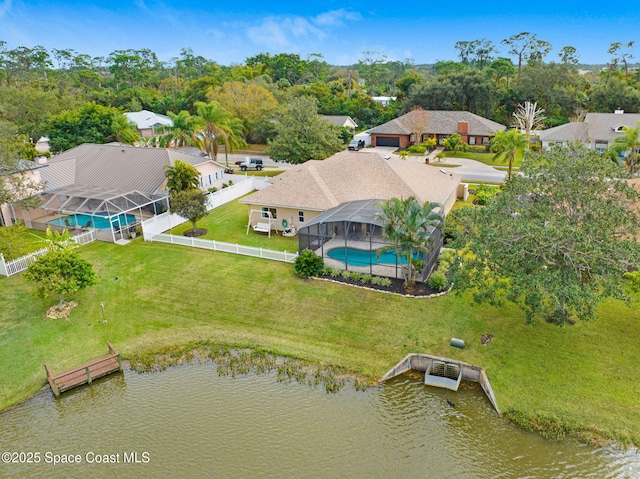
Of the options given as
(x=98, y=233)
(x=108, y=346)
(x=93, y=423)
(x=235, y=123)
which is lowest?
(x=93, y=423)

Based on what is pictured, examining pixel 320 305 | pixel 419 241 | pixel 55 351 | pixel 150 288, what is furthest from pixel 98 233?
pixel 419 241

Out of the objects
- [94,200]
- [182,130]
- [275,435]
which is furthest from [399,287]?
[182,130]

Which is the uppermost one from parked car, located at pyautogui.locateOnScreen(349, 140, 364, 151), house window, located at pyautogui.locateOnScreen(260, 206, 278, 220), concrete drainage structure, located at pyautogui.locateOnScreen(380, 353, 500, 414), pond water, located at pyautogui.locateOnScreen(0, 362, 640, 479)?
parked car, located at pyautogui.locateOnScreen(349, 140, 364, 151)

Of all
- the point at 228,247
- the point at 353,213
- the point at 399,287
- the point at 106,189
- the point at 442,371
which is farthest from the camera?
the point at 106,189

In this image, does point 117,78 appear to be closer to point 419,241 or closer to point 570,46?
point 570,46

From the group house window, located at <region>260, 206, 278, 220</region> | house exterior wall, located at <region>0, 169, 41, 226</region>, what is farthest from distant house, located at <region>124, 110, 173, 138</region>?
house window, located at <region>260, 206, 278, 220</region>

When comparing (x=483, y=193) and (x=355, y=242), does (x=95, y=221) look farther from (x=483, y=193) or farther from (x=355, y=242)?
(x=483, y=193)

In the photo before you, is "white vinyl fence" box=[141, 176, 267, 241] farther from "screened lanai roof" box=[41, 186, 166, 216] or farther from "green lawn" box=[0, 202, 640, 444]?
"green lawn" box=[0, 202, 640, 444]
